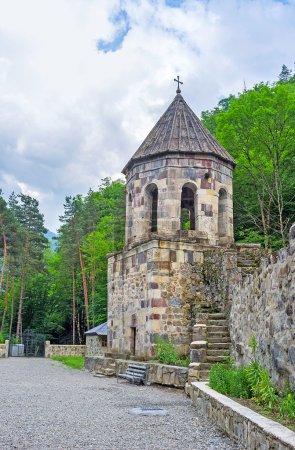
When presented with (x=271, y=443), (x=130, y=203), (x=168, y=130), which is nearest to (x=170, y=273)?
(x=130, y=203)

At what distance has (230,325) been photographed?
39.2ft

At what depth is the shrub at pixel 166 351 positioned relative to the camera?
13277mm

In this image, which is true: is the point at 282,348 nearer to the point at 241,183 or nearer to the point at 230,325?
the point at 230,325

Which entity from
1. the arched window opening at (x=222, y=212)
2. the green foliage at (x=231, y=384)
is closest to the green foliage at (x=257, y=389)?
the green foliage at (x=231, y=384)

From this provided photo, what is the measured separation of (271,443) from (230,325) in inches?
297

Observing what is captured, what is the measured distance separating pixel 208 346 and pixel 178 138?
7.42 meters

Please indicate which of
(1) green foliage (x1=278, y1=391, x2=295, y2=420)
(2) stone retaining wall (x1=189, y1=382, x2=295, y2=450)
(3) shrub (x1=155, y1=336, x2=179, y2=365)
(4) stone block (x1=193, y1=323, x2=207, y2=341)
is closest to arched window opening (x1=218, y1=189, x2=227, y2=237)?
(3) shrub (x1=155, y1=336, x2=179, y2=365)

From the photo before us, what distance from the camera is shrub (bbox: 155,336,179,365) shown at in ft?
43.6

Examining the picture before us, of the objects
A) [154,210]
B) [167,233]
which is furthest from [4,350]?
[167,233]

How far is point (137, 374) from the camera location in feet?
43.2

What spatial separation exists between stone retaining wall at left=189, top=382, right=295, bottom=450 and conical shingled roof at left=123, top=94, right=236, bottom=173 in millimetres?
9418

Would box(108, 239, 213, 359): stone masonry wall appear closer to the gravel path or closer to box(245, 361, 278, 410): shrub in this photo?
the gravel path

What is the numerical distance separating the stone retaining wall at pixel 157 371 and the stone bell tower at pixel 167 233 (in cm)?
51

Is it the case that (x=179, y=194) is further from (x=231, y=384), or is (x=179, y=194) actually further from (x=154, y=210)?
(x=231, y=384)
